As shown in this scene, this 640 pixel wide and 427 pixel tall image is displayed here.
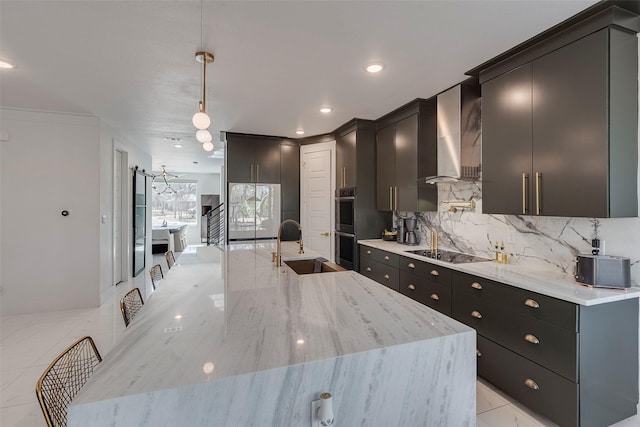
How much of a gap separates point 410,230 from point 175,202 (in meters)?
10.2

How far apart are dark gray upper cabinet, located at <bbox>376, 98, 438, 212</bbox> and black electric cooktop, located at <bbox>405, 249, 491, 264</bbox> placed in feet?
1.75

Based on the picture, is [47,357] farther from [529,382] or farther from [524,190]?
[524,190]

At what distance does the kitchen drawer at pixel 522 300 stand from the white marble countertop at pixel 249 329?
96 centimetres

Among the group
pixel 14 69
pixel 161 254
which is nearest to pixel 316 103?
pixel 14 69

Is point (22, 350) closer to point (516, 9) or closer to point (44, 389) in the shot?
point (44, 389)

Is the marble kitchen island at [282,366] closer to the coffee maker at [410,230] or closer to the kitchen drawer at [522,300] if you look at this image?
the kitchen drawer at [522,300]

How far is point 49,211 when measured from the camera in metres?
4.00

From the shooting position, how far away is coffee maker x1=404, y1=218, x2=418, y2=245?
394 cm

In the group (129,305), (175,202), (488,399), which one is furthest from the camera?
(175,202)

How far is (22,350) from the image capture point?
3000 millimetres

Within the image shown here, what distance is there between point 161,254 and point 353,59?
28.4 ft

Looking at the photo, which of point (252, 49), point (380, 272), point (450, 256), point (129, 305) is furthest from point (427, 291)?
point (252, 49)

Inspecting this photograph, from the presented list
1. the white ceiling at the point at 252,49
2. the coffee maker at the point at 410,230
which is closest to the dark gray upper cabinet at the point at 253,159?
the white ceiling at the point at 252,49

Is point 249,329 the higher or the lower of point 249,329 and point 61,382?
→ the higher
